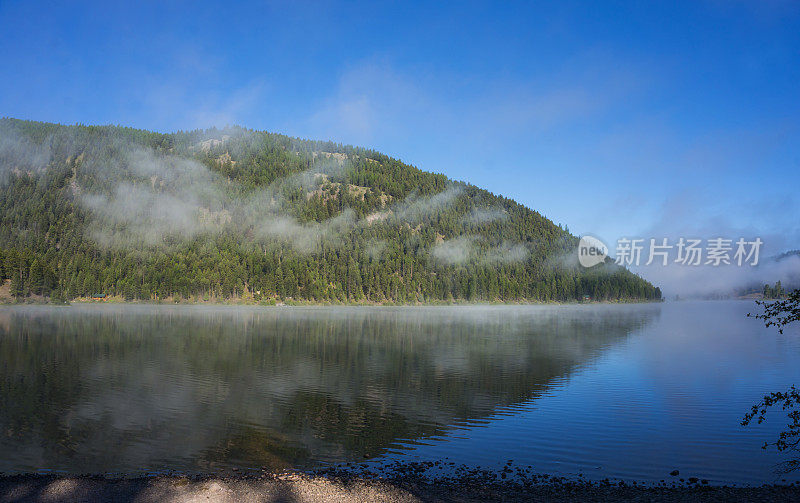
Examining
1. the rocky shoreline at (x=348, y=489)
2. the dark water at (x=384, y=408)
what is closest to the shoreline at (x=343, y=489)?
the rocky shoreline at (x=348, y=489)

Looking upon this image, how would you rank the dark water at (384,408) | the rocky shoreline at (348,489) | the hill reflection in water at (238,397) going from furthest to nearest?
→ 1. the hill reflection in water at (238,397)
2. the dark water at (384,408)
3. the rocky shoreline at (348,489)

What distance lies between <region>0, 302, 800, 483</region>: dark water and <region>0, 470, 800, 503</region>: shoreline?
1898 mm

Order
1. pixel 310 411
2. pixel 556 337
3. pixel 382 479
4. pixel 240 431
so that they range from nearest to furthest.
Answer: pixel 382 479
pixel 240 431
pixel 310 411
pixel 556 337

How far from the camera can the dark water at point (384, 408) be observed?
1978 centimetres

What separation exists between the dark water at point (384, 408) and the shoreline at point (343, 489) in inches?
74.7

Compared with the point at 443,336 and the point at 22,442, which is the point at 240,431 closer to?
the point at 22,442

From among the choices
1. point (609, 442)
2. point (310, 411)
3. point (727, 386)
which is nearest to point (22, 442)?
point (310, 411)

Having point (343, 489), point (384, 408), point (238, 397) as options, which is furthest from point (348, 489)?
point (238, 397)

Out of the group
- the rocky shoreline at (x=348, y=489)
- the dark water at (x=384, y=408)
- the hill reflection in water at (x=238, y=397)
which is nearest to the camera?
the rocky shoreline at (x=348, y=489)

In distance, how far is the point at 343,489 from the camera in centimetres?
1501

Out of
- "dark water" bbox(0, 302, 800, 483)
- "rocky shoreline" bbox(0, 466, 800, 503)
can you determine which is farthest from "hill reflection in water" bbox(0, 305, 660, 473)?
"rocky shoreline" bbox(0, 466, 800, 503)

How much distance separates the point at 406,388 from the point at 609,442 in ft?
50.2

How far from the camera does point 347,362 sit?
46.2 metres

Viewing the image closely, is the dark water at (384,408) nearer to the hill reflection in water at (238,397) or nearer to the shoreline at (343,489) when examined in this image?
the hill reflection in water at (238,397)
